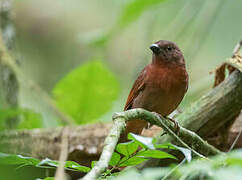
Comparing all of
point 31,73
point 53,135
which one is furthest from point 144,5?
point 31,73

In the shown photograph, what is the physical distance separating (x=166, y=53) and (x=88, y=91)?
1.01 m

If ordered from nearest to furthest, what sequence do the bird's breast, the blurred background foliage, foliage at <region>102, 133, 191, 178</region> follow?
foliage at <region>102, 133, 191, 178</region>
the bird's breast
the blurred background foliage

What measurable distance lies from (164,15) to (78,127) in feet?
8.69


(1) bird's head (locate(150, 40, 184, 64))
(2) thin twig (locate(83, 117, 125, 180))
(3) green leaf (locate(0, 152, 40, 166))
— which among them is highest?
(1) bird's head (locate(150, 40, 184, 64))

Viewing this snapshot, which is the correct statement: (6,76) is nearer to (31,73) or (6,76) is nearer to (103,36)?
(103,36)

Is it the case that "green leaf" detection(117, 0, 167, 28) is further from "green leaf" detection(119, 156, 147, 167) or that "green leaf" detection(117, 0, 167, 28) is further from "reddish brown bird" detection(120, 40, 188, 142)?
"green leaf" detection(119, 156, 147, 167)

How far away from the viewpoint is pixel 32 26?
297 inches

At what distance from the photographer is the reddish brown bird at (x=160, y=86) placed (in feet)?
10.6

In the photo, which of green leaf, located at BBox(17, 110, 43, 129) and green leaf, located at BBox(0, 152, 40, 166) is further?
green leaf, located at BBox(17, 110, 43, 129)

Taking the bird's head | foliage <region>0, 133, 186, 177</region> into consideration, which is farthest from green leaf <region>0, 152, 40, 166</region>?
the bird's head

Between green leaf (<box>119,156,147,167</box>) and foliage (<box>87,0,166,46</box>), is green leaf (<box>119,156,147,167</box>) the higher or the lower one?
the lower one

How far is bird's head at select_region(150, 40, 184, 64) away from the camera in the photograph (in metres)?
3.56

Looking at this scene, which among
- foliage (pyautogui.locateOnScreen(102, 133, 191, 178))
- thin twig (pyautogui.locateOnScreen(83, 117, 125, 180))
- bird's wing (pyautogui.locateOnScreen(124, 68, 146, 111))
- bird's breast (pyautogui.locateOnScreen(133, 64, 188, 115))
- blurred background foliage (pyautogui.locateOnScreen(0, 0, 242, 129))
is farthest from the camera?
blurred background foliage (pyautogui.locateOnScreen(0, 0, 242, 129))

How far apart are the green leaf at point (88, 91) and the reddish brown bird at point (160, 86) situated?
733 mm
